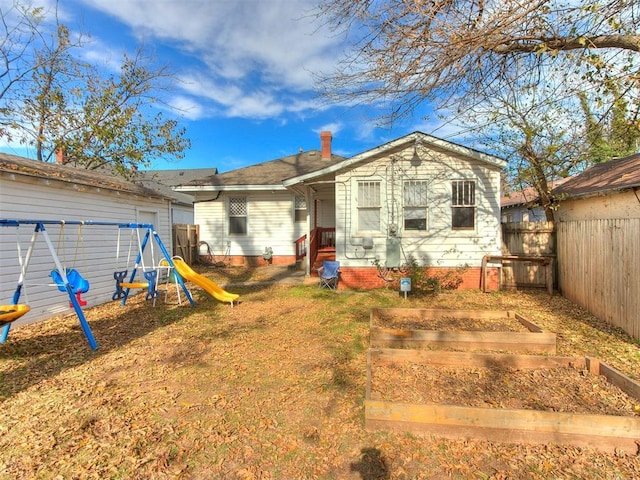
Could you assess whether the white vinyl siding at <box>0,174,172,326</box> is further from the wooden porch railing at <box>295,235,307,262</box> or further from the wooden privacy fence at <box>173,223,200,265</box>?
the wooden porch railing at <box>295,235,307,262</box>

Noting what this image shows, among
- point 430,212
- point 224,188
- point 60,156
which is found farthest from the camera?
point 60,156

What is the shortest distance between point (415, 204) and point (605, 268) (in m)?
4.44

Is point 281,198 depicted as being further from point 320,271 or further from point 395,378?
point 395,378

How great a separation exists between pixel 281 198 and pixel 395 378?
10.6m

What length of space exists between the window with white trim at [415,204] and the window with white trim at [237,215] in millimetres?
7153

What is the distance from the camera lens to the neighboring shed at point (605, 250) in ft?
17.8

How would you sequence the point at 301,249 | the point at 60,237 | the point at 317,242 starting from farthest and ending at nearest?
the point at 301,249
the point at 317,242
the point at 60,237

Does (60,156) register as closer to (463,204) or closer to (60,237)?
(60,237)

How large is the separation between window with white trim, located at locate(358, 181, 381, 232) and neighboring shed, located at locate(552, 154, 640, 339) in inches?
186

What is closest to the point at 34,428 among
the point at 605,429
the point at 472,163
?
the point at 605,429

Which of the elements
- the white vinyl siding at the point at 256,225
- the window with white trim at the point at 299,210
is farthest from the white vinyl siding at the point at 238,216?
the window with white trim at the point at 299,210

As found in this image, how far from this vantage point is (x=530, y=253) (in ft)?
30.6

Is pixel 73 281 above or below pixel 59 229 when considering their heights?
below

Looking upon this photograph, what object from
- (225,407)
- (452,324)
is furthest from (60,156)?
(452,324)
